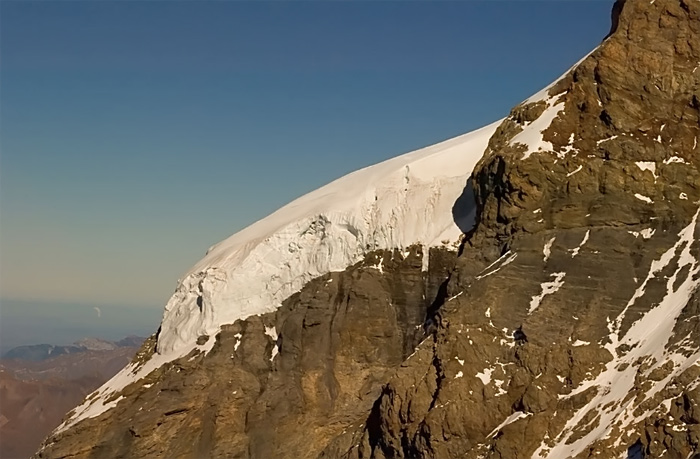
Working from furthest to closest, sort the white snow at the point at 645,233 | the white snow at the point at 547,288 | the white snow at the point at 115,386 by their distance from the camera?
the white snow at the point at 115,386 < the white snow at the point at 645,233 < the white snow at the point at 547,288

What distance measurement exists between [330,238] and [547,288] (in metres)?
15.3

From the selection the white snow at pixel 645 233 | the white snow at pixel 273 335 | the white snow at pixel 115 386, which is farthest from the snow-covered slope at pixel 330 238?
the white snow at pixel 645 233

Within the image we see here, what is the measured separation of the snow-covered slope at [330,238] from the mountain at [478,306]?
0.42 ft

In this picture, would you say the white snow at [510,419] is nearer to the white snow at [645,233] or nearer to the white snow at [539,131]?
the white snow at [645,233]

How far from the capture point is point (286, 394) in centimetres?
4500

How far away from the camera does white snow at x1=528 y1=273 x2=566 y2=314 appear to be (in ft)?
123

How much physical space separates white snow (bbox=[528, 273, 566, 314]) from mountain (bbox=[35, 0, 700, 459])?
79 mm

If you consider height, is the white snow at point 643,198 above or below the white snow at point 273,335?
above

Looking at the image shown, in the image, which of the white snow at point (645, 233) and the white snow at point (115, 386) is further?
the white snow at point (115, 386)

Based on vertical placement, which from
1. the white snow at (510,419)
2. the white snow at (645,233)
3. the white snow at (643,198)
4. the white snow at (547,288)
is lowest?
the white snow at (510,419)

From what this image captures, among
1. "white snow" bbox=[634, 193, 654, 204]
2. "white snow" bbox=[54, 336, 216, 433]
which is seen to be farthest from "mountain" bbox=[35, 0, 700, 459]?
"white snow" bbox=[54, 336, 216, 433]

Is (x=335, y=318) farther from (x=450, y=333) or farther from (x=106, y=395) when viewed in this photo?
(x=106, y=395)

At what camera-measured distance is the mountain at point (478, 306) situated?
34031 millimetres

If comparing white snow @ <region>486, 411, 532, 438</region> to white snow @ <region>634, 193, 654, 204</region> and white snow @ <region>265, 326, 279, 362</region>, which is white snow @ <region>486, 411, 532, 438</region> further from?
white snow @ <region>265, 326, 279, 362</region>
